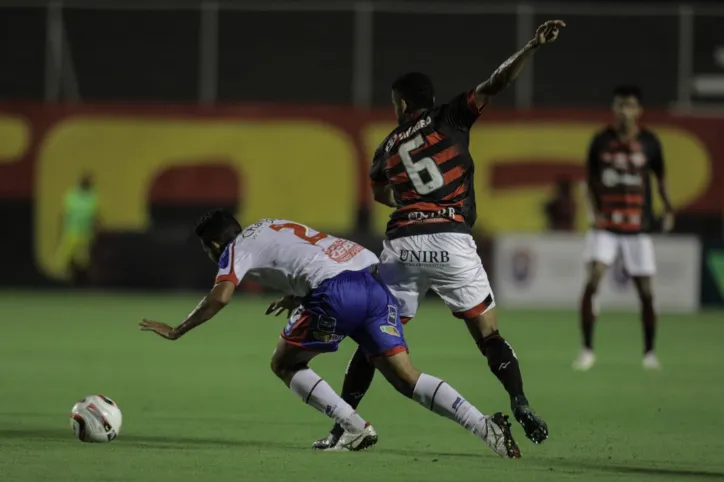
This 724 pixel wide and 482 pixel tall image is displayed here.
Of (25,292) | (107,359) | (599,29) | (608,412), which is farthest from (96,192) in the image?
(608,412)

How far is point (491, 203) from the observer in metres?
24.1

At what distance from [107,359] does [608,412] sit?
520 cm

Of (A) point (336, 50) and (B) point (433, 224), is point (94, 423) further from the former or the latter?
(A) point (336, 50)

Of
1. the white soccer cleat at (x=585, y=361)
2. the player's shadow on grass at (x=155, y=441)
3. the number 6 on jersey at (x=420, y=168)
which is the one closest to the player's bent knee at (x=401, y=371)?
the player's shadow on grass at (x=155, y=441)

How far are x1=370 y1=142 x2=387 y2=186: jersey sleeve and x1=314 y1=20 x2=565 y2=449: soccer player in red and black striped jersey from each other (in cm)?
1

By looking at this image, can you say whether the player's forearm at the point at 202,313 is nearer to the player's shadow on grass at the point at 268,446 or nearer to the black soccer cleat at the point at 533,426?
the player's shadow on grass at the point at 268,446

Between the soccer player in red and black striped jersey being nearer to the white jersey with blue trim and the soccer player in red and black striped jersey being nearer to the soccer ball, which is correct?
the white jersey with blue trim

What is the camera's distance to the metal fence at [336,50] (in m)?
23.6

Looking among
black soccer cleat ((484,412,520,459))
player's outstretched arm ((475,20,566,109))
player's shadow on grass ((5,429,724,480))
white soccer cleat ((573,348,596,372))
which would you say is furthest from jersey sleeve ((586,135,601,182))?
black soccer cleat ((484,412,520,459))

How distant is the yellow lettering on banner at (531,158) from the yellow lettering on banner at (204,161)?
72 centimetres

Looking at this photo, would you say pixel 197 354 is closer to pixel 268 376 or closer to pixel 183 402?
pixel 268 376

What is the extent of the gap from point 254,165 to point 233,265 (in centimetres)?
1717

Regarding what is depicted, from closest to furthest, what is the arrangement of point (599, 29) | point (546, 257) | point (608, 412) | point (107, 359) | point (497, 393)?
point (608, 412), point (497, 393), point (107, 359), point (546, 257), point (599, 29)

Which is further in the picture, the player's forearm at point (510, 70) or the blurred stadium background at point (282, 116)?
the blurred stadium background at point (282, 116)
